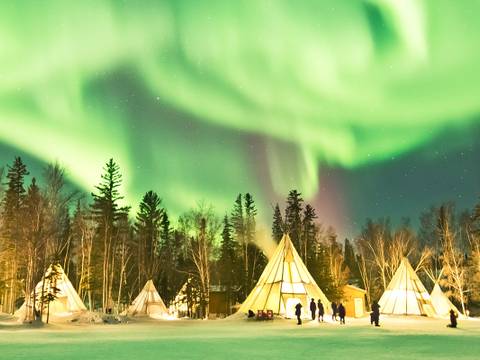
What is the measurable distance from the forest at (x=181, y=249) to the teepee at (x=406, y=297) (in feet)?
14.7

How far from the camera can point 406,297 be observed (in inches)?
1876

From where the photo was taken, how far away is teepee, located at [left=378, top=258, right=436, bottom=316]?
47.0 metres

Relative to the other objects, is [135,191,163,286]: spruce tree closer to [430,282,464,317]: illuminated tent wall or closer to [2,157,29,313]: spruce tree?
[2,157,29,313]: spruce tree

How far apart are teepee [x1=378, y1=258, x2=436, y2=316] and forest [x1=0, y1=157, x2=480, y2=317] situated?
4.49 metres

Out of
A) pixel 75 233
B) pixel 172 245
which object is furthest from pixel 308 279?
pixel 172 245

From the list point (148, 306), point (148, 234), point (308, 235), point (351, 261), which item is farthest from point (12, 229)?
point (351, 261)

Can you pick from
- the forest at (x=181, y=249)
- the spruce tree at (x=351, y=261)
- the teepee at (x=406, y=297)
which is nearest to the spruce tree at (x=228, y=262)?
the forest at (x=181, y=249)

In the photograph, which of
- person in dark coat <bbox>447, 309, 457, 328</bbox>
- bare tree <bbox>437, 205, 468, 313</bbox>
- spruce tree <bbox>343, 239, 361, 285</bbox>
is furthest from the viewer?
spruce tree <bbox>343, 239, 361, 285</bbox>

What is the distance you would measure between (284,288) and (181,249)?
127 ft

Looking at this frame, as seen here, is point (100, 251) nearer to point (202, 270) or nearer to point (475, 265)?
point (202, 270)

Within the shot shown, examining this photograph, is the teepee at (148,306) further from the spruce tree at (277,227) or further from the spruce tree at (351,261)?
the spruce tree at (351,261)

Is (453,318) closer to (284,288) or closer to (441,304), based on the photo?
(284,288)

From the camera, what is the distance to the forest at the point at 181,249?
51.3m

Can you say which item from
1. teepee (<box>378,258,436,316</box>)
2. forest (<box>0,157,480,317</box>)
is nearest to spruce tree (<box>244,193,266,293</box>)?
forest (<box>0,157,480,317</box>)
